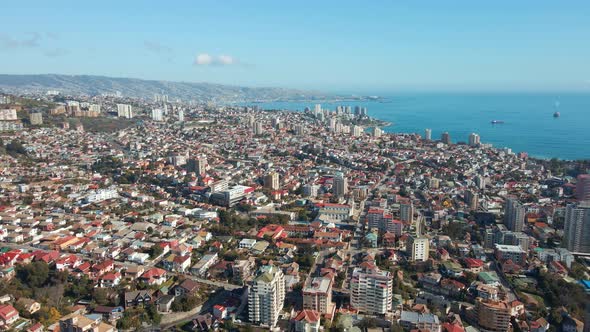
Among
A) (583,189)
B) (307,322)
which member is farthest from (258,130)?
(307,322)

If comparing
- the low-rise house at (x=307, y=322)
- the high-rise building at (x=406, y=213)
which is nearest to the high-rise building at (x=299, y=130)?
the high-rise building at (x=406, y=213)

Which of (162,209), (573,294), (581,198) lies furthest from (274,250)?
(581,198)

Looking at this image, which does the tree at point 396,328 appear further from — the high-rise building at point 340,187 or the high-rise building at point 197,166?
A: the high-rise building at point 197,166

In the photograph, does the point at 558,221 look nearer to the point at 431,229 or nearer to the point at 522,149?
the point at 431,229

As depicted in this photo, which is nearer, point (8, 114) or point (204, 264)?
point (204, 264)

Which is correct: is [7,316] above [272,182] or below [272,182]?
below

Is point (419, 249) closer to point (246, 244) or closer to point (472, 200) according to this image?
point (246, 244)
